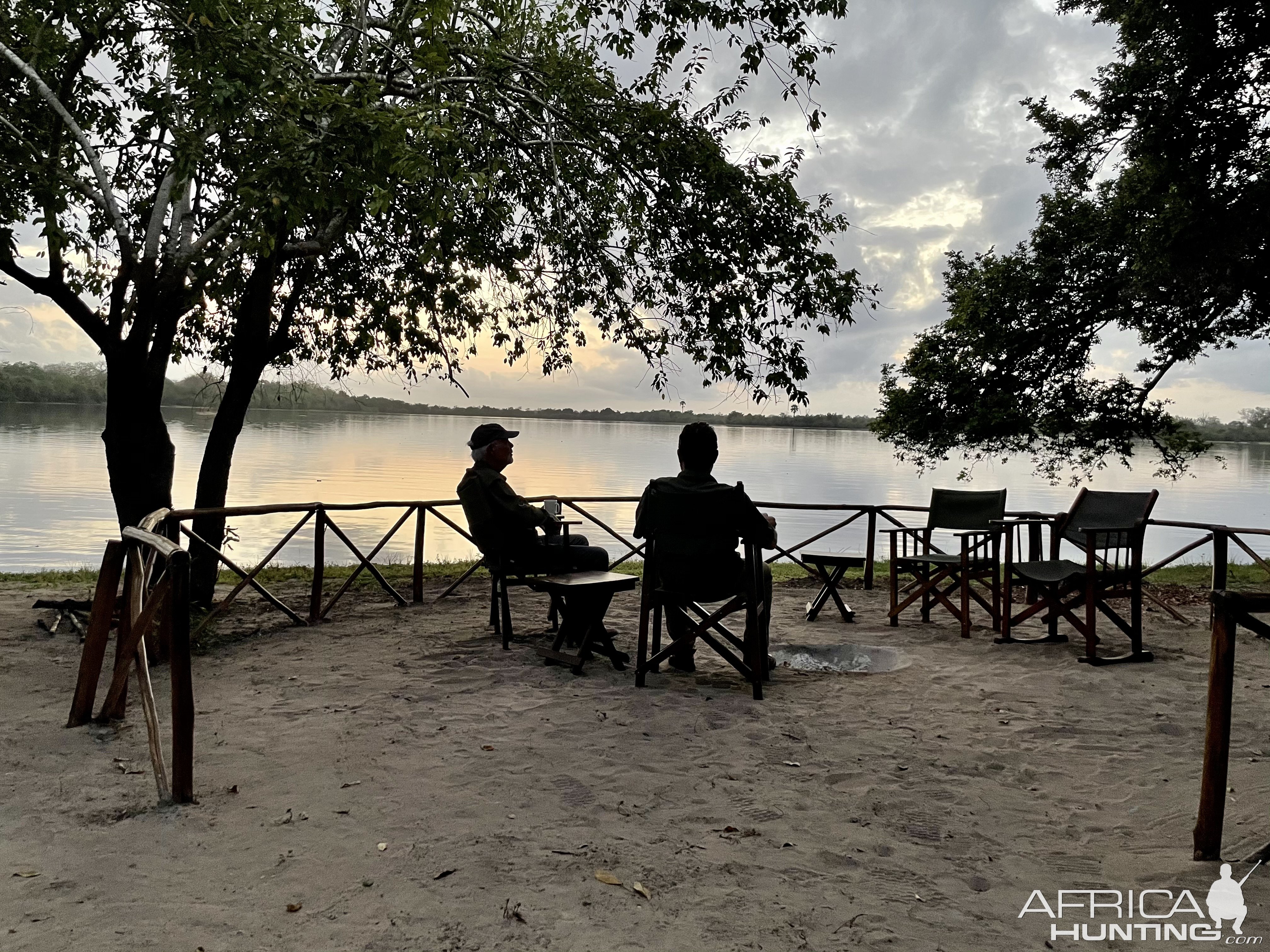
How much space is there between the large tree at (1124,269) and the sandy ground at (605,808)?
20.2 feet

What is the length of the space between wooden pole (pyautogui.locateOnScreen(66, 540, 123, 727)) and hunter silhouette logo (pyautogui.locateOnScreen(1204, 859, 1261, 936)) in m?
4.04


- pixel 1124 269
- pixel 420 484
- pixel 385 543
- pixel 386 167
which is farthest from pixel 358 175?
pixel 420 484

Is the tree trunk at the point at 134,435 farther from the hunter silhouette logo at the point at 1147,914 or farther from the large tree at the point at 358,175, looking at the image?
the hunter silhouette logo at the point at 1147,914

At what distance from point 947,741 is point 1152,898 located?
1.52 metres

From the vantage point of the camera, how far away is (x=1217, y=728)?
9.30 feet

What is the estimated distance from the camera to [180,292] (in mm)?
6676

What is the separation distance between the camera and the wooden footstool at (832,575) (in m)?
7.01

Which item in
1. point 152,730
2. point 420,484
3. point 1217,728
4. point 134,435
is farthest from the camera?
point 420,484

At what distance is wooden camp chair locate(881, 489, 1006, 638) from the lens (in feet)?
21.9

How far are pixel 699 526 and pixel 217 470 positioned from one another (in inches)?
183

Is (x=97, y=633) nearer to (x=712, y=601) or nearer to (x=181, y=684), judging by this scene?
(x=181, y=684)

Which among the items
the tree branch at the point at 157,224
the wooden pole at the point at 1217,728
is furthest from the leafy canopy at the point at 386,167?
the wooden pole at the point at 1217,728

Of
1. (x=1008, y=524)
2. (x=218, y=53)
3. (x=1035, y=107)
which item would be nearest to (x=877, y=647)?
(x=1008, y=524)

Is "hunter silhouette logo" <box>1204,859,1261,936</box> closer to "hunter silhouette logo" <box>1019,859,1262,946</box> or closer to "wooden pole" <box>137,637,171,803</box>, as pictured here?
"hunter silhouette logo" <box>1019,859,1262,946</box>
